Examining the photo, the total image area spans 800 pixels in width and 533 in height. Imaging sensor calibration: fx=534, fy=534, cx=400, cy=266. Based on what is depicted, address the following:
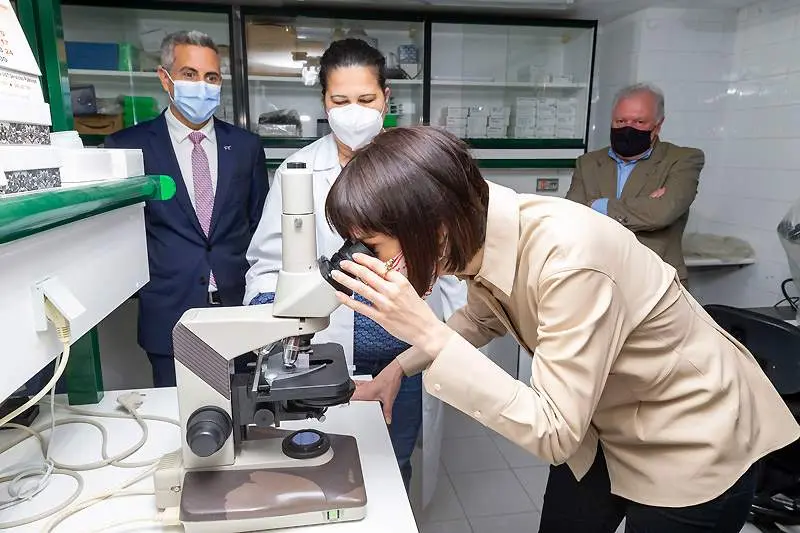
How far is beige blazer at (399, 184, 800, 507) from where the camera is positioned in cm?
76

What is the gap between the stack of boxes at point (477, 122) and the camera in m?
3.44

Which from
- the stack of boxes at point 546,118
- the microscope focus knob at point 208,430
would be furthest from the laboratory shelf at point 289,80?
the microscope focus knob at point 208,430

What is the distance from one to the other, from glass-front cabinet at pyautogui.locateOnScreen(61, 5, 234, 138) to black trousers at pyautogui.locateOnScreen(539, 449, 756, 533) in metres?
2.80

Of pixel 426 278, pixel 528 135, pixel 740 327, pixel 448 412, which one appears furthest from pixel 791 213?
pixel 426 278

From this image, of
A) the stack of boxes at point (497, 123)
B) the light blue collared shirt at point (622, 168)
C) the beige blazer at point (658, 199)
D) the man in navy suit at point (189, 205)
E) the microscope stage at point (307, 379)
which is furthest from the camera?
the stack of boxes at point (497, 123)

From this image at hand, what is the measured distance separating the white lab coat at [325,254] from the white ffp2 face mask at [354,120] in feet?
0.27

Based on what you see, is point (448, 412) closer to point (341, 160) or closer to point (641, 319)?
point (341, 160)

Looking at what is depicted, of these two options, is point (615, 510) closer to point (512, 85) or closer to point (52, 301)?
point (52, 301)

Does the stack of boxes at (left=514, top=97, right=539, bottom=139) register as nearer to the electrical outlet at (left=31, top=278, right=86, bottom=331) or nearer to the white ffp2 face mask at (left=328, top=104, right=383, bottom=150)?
the white ffp2 face mask at (left=328, top=104, right=383, bottom=150)

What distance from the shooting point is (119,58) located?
2.95 metres

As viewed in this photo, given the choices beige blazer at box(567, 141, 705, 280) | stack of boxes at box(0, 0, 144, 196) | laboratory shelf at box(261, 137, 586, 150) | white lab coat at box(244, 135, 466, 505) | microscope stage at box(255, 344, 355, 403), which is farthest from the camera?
laboratory shelf at box(261, 137, 586, 150)

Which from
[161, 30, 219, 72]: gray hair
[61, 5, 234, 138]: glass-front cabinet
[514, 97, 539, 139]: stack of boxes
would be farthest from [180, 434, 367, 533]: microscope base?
[514, 97, 539, 139]: stack of boxes

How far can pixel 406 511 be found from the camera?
88 cm

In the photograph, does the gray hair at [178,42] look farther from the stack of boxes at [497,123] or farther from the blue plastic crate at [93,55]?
the stack of boxes at [497,123]
